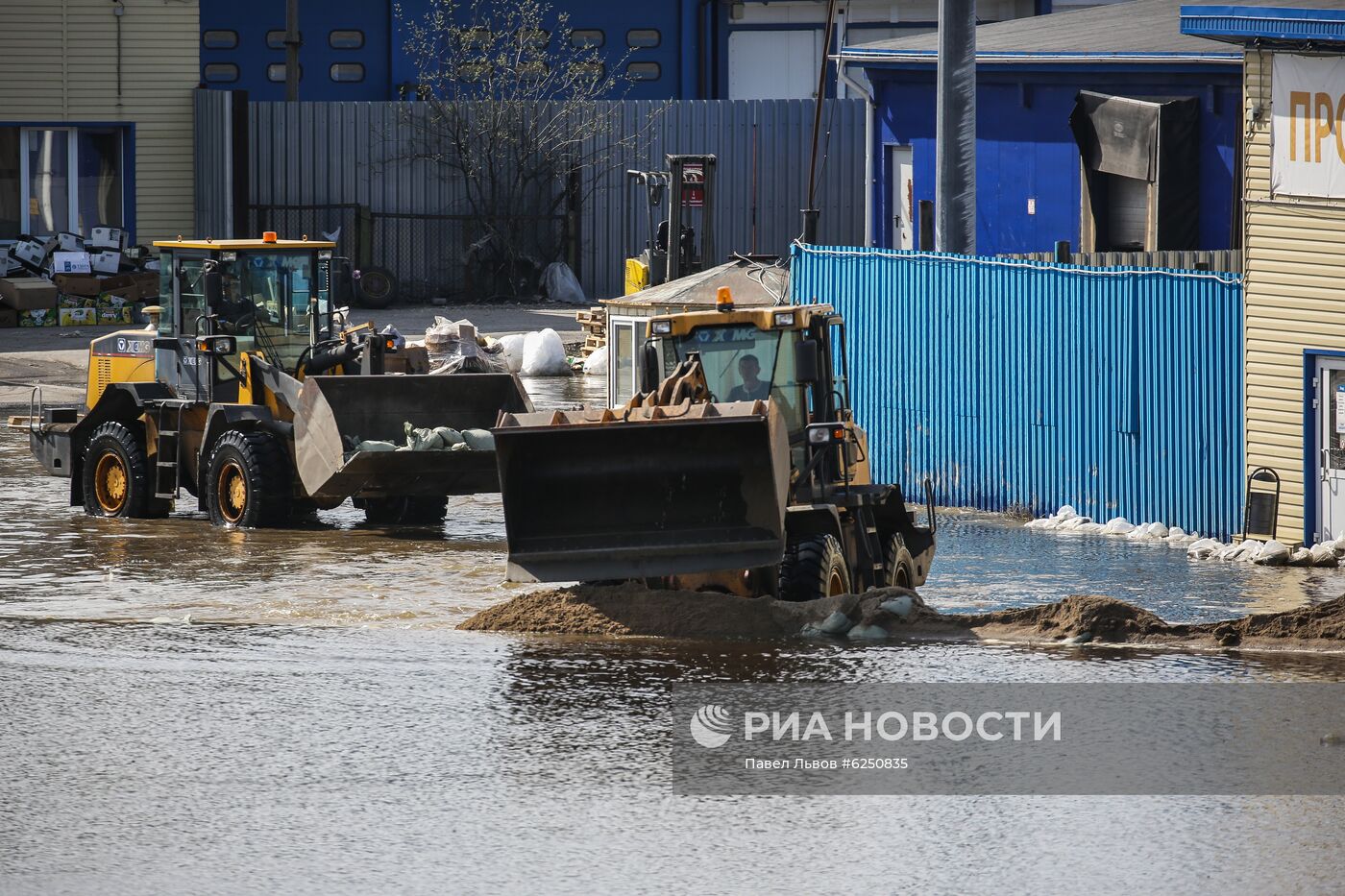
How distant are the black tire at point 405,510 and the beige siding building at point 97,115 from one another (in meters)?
20.7

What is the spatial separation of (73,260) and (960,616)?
2653cm

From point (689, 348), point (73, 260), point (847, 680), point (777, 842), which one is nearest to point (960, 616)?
point (847, 680)

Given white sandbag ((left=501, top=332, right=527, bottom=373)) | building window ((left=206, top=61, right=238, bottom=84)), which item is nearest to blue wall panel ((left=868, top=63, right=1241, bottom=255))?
white sandbag ((left=501, top=332, right=527, bottom=373))

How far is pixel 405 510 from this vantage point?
18.9 meters

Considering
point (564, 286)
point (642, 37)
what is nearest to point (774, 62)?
point (642, 37)

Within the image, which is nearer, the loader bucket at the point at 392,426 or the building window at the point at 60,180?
the loader bucket at the point at 392,426

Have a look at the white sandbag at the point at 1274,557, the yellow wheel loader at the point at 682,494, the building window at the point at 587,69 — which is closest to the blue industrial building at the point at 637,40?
the building window at the point at 587,69

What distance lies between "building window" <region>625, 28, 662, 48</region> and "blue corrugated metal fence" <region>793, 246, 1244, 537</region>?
22927mm

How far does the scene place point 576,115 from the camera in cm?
3841

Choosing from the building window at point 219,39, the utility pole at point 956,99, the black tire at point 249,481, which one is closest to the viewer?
the black tire at point 249,481

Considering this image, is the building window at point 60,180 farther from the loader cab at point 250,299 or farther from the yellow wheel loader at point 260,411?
the loader cab at point 250,299

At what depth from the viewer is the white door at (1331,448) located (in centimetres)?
1661

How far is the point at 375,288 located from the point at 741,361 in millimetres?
24494

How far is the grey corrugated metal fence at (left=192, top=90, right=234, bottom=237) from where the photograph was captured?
37.7 meters
